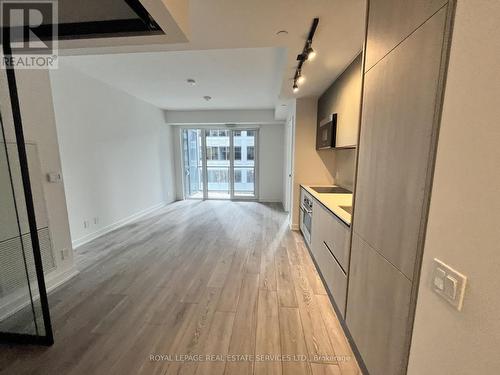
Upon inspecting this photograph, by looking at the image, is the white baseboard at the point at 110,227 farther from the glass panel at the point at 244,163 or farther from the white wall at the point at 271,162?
the white wall at the point at 271,162

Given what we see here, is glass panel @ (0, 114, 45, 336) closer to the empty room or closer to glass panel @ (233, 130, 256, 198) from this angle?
the empty room

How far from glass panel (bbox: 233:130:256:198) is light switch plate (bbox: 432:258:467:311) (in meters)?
6.10

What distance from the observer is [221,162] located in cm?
696

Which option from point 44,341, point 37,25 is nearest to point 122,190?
point 44,341

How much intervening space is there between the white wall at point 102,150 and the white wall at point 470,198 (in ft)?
14.0

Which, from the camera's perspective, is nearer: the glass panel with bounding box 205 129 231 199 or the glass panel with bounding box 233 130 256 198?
the glass panel with bounding box 233 130 256 198

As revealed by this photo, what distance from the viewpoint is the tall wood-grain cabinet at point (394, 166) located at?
2.84 feet

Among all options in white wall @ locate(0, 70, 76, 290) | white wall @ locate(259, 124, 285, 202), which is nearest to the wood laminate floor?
white wall @ locate(0, 70, 76, 290)

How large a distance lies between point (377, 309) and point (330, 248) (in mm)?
921

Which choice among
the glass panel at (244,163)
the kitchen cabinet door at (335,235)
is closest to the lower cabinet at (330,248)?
the kitchen cabinet door at (335,235)

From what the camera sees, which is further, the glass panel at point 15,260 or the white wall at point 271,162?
the white wall at point 271,162

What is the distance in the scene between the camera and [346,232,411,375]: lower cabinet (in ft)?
3.40

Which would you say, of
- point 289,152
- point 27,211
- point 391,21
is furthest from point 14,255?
point 289,152

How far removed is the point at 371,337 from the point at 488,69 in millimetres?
1435
